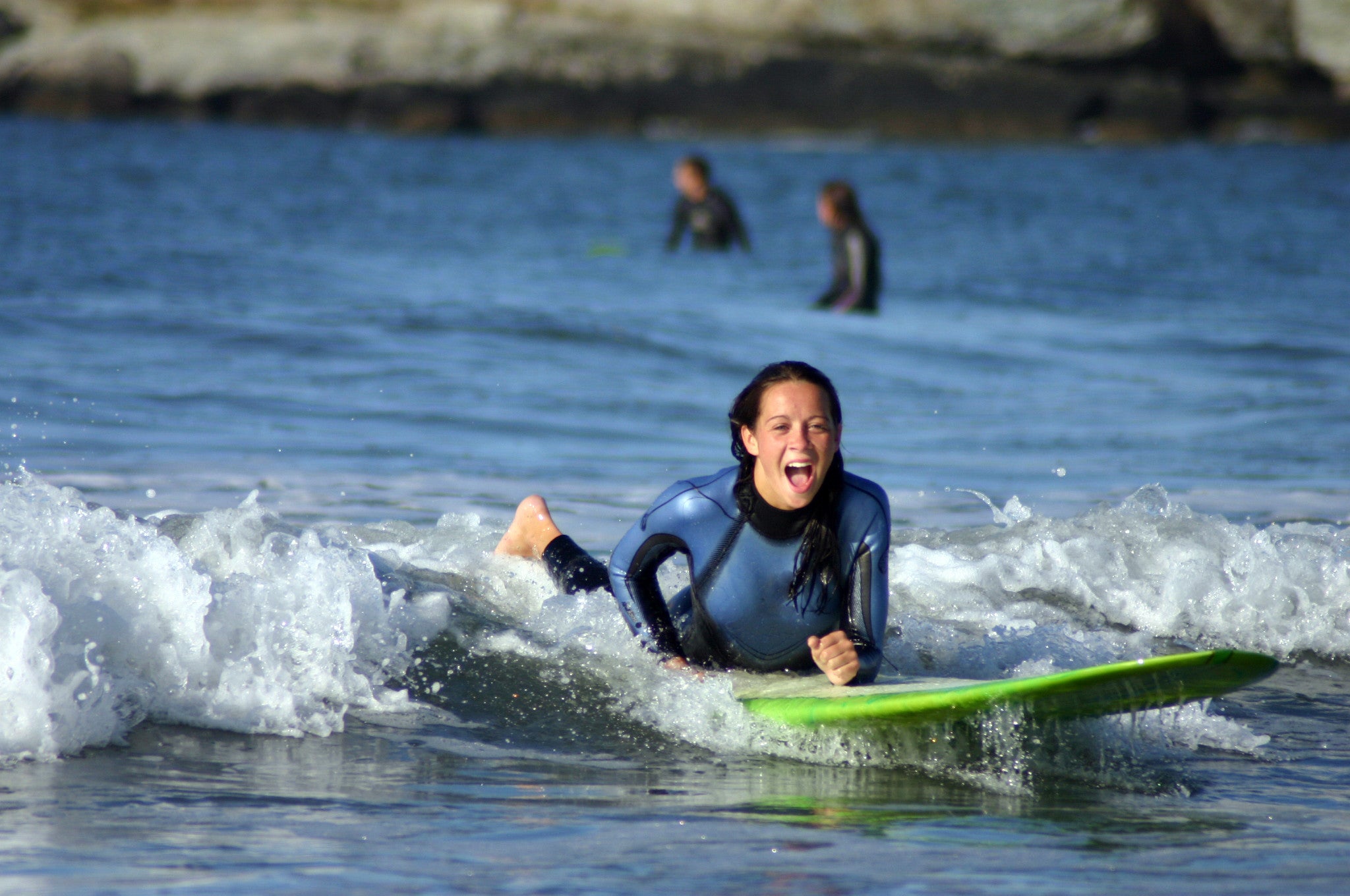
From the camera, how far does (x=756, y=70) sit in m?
52.8

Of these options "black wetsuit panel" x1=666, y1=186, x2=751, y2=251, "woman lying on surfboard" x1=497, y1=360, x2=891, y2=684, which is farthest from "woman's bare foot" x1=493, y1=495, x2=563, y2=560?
"black wetsuit panel" x1=666, y1=186, x2=751, y2=251

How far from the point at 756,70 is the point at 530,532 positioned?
49.2 m

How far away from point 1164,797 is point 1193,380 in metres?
8.68

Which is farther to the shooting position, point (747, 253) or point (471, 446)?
point (747, 253)

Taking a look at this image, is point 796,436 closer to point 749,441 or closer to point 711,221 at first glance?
point 749,441

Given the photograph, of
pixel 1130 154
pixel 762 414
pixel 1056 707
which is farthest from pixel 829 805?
pixel 1130 154

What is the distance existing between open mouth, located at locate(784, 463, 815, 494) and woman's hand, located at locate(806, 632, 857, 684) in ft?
1.31

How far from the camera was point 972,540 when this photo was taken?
6426 mm

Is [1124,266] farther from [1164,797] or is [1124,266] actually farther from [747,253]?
[1164,797]

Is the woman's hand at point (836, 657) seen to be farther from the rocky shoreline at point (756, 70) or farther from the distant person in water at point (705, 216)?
the rocky shoreline at point (756, 70)

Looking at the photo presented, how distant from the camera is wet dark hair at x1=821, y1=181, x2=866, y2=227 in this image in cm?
1391

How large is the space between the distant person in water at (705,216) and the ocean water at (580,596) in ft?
4.25

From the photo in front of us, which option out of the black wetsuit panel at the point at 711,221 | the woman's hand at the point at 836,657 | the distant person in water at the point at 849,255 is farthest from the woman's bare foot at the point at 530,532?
the black wetsuit panel at the point at 711,221

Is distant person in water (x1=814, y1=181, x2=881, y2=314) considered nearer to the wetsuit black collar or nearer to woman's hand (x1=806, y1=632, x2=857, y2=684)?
the wetsuit black collar
